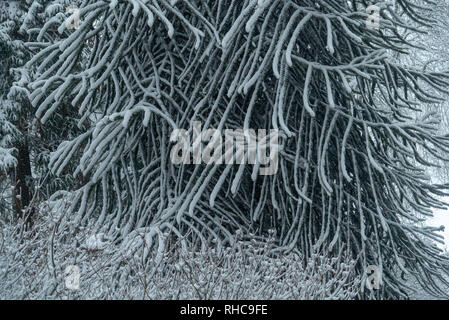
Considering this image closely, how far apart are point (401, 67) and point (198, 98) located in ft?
7.66

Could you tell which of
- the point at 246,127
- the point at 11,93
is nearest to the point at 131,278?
the point at 246,127

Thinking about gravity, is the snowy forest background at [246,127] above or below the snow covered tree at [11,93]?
below

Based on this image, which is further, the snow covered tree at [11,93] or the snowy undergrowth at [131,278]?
the snow covered tree at [11,93]

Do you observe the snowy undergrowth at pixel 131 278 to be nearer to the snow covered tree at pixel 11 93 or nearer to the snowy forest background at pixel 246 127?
the snowy forest background at pixel 246 127

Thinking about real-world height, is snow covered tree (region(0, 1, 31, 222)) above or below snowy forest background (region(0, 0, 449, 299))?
above

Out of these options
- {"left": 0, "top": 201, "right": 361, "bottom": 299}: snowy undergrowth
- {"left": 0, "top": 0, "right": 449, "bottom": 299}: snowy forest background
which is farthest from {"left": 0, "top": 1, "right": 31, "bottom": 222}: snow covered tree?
{"left": 0, "top": 201, "right": 361, "bottom": 299}: snowy undergrowth

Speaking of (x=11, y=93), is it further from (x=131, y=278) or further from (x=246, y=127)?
(x=131, y=278)

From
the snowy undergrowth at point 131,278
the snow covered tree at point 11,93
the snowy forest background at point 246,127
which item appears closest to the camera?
the snowy undergrowth at point 131,278

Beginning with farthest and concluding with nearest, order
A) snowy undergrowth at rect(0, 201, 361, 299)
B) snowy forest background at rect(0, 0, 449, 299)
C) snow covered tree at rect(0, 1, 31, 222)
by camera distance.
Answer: snow covered tree at rect(0, 1, 31, 222) → snowy forest background at rect(0, 0, 449, 299) → snowy undergrowth at rect(0, 201, 361, 299)

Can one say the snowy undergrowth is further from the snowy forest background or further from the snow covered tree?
the snow covered tree

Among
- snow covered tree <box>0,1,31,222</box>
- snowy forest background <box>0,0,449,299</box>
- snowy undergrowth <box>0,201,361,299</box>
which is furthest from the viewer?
snow covered tree <box>0,1,31,222</box>

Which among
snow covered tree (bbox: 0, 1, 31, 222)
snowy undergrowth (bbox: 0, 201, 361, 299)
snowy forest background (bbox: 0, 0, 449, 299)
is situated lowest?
snowy undergrowth (bbox: 0, 201, 361, 299)

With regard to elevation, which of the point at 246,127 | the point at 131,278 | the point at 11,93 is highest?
the point at 11,93

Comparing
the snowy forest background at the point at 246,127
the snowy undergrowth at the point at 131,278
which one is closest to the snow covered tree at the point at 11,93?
the snowy forest background at the point at 246,127
